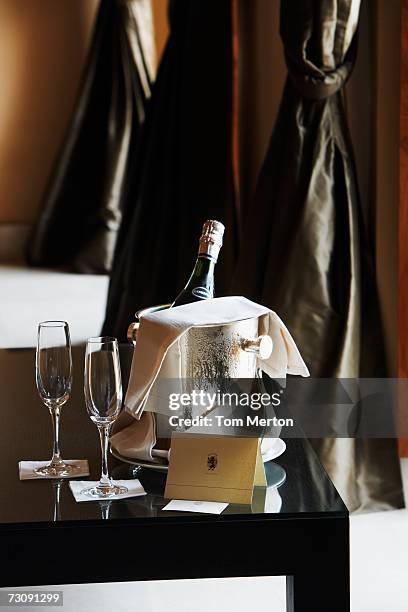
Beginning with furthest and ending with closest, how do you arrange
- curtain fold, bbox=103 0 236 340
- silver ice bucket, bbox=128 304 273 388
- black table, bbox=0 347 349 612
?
curtain fold, bbox=103 0 236 340
silver ice bucket, bbox=128 304 273 388
black table, bbox=0 347 349 612

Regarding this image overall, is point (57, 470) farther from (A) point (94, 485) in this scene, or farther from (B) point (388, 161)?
(B) point (388, 161)

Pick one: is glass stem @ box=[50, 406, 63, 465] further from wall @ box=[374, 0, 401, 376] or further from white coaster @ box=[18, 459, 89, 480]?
wall @ box=[374, 0, 401, 376]

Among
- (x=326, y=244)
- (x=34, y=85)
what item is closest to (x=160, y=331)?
(x=326, y=244)

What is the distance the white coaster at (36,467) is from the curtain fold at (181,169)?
2.04 meters

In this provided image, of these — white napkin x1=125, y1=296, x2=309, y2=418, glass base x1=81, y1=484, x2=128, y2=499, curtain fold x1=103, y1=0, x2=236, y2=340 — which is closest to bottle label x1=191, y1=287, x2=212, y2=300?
white napkin x1=125, y1=296, x2=309, y2=418

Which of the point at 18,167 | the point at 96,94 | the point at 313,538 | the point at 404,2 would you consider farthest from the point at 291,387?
the point at 18,167

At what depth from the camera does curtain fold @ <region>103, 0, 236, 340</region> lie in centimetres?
344

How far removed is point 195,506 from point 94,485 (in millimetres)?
153

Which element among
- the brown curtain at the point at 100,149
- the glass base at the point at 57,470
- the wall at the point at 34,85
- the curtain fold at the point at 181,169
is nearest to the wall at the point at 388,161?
the curtain fold at the point at 181,169

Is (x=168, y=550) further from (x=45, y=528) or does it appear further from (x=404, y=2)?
(x=404, y=2)

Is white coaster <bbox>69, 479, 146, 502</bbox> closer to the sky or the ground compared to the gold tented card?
closer to the ground

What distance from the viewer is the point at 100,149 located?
216 inches

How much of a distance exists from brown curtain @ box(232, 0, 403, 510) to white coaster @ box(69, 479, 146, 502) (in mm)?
1288

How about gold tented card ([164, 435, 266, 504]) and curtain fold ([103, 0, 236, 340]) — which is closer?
gold tented card ([164, 435, 266, 504])
